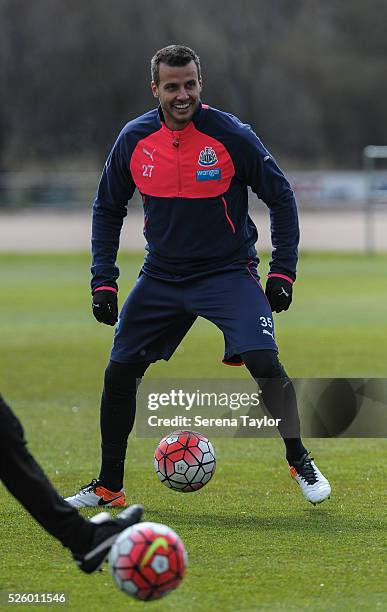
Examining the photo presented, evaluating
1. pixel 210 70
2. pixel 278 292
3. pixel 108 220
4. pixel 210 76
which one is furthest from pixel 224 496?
pixel 210 70

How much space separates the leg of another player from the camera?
21.8 ft

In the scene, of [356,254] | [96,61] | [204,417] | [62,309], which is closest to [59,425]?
[204,417]

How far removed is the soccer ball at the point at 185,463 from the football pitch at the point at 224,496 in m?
0.14

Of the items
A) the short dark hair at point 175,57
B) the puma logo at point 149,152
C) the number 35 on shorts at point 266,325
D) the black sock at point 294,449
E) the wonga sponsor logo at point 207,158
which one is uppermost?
the short dark hair at point 175,57

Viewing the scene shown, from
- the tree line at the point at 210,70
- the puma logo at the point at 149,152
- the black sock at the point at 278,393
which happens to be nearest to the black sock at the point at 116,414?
the black sock at the point at 278,393

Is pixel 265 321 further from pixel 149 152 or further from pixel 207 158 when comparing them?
pixel 149 152

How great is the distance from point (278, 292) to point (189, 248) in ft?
1.70

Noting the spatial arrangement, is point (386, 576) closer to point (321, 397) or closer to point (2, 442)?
point (2, 442)

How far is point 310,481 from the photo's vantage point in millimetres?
6562

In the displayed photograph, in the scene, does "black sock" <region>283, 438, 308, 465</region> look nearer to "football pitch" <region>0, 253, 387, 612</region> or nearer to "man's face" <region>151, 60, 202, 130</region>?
"football pitch" <region>0, 253, 387, 612</region>

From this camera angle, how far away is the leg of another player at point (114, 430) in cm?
666

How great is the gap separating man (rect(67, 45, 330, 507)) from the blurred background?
4378 centimetres

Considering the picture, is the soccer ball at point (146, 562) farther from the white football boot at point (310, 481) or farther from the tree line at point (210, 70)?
the tree line at point (210, 70)

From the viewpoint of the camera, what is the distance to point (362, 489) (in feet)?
23.1
